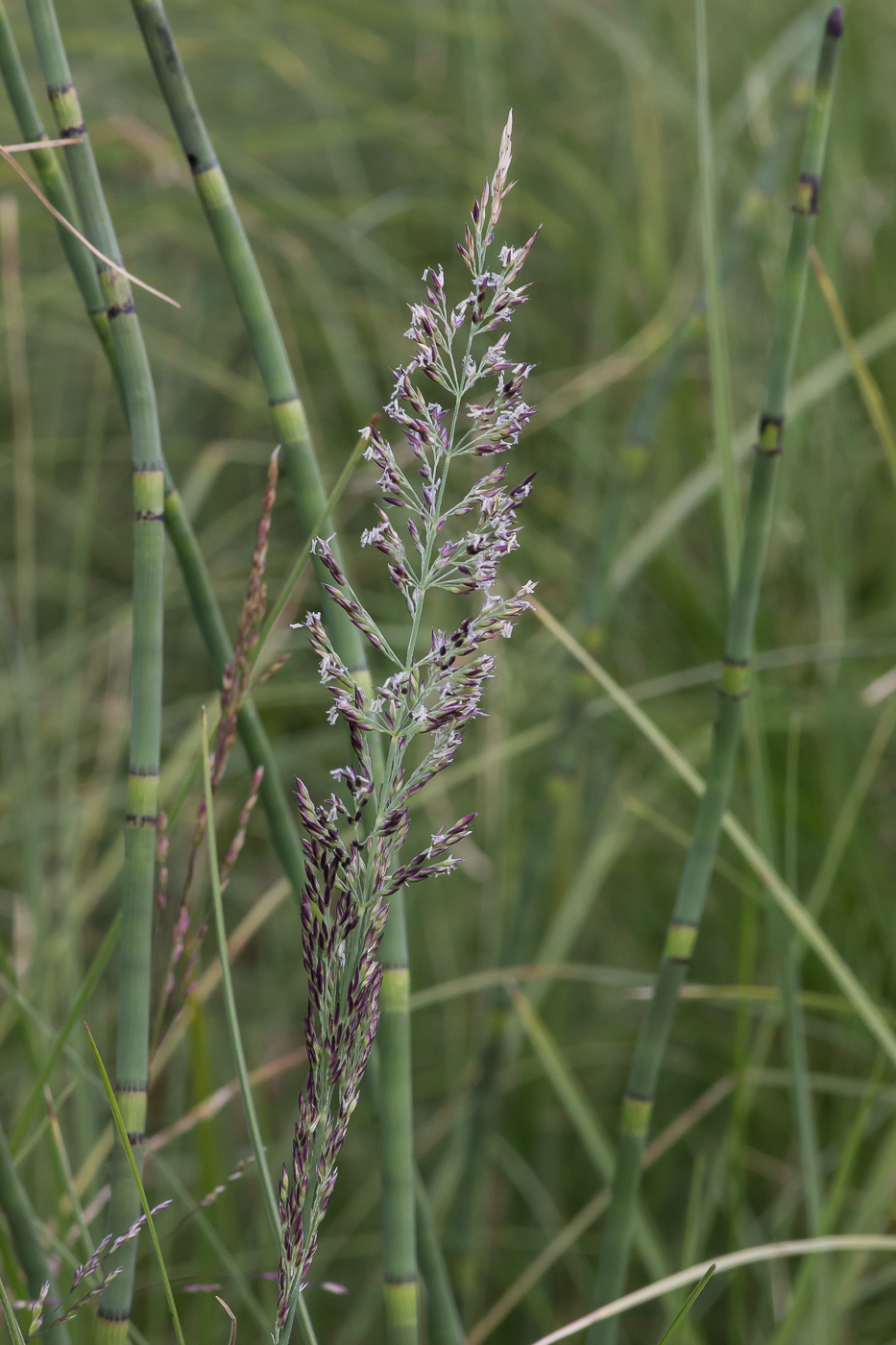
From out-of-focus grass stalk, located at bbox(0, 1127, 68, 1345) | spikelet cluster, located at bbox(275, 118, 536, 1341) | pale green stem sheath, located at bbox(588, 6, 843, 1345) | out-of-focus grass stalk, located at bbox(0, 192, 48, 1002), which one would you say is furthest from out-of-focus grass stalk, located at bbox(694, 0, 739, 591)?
out-of-focus grass stalk, located at bbox(0, 192, 48, 1002)

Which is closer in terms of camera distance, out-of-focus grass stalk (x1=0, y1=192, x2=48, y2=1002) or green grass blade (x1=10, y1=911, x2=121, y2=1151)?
green grass blade (x1=10, y1=911, x2=121, y2=1151)

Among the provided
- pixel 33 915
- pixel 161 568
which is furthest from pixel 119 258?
pixel 33 915

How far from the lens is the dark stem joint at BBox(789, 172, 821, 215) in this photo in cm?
55

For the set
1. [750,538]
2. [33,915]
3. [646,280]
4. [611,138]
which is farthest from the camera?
[611,138]

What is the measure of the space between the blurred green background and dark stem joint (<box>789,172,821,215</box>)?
0.35 m

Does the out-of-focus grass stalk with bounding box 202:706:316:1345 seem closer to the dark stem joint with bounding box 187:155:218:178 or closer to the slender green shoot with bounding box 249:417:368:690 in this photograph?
the slender green shoot with bounding box 249:417:368:690

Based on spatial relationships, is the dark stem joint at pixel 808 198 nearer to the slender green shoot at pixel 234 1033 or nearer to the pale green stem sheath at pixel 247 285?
the pale green stem sheath at pixel 247 285

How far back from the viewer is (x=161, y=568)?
472 mm

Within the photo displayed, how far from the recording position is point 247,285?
0.51 metres

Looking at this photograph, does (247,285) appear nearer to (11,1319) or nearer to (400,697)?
(400,697)

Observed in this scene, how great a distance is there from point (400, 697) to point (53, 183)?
0.35m

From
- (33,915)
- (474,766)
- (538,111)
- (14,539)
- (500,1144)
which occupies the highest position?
(538,111)

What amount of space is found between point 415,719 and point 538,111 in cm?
173

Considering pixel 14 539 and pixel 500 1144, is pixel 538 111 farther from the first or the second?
pixel 500 1144
